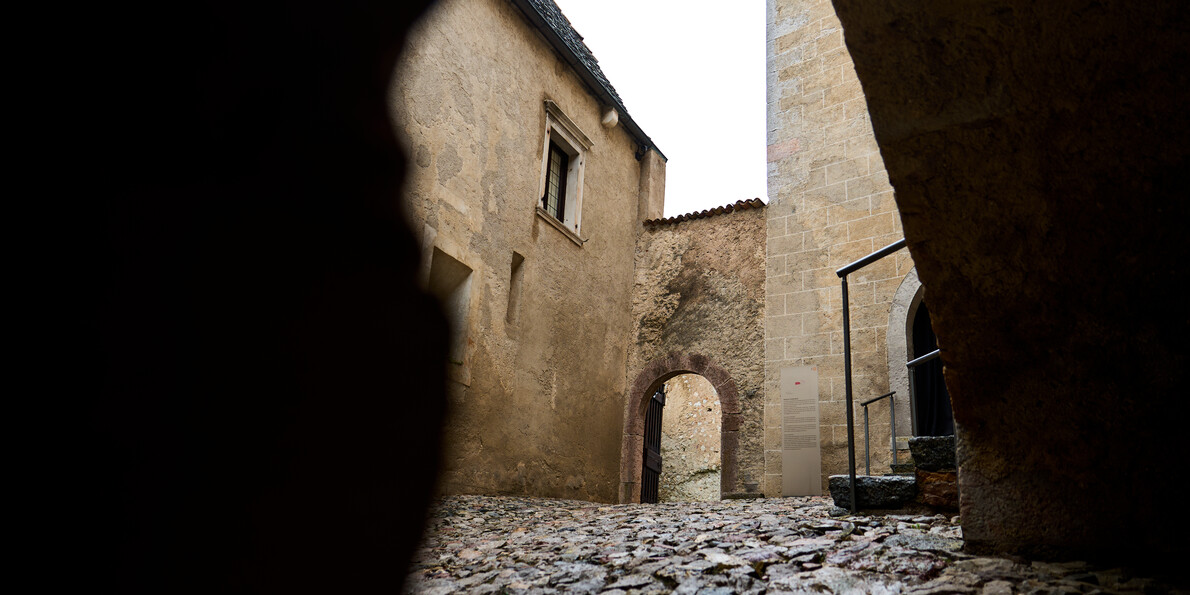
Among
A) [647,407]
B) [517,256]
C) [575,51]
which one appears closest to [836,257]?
[647,407]

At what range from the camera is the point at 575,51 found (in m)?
9.91

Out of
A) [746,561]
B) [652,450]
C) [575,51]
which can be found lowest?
[746,561]

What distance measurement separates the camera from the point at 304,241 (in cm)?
43

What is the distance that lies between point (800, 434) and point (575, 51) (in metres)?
5.64

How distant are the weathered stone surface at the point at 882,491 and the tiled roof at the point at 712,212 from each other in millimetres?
5711

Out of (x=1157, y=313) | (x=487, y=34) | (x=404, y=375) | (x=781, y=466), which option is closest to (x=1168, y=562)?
(x=1157, y=313)

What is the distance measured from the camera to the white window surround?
934cm

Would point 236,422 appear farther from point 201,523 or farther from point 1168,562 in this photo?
point 1168,562

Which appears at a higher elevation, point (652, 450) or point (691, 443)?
point (691, 443)

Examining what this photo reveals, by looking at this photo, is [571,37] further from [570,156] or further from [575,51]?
[570,156]

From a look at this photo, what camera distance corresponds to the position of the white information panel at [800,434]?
834 cm

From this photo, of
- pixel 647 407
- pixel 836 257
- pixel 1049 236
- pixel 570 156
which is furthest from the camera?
pixel 647 407

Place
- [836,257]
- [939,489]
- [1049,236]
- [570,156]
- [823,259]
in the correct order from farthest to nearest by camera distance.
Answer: [570,156], [823,259], [836,257], [939,489], [1049,236]

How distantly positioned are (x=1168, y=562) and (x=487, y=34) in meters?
7.59
